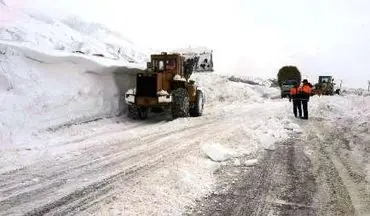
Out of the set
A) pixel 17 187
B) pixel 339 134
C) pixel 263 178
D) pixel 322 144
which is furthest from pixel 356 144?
pixel 17 187

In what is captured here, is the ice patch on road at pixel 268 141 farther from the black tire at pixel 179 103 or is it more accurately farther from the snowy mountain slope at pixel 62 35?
the snowy mountain slope at pixel 62 35

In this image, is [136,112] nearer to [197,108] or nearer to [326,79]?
[197,108]

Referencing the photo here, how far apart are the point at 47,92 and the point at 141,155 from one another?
18.3 feet

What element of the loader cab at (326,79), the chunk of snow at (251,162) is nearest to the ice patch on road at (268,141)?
the chunk of snow at (251,162)

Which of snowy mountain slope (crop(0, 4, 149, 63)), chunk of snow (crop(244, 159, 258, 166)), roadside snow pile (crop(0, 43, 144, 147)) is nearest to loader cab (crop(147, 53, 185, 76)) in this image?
roadside snow pile (crop(0, 43, 144, 147))

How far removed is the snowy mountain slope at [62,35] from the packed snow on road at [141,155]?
18.4 metres

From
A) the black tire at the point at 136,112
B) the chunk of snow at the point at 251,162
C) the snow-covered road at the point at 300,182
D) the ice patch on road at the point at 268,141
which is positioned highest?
the black tire at the point at 136,112

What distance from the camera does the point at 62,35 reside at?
48.6 meters

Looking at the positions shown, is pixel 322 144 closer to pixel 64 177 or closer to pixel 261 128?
pixel 261 128

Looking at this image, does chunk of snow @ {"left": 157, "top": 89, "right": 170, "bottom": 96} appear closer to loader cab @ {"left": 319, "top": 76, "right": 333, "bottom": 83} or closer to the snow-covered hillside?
the snow-covered hillside

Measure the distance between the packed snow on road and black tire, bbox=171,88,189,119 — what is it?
0.71 metres

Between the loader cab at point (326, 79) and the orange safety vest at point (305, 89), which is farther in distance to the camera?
the loader cab at point (326, 79)

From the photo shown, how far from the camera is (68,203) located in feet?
21.1

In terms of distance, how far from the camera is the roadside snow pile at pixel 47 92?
498 inches
